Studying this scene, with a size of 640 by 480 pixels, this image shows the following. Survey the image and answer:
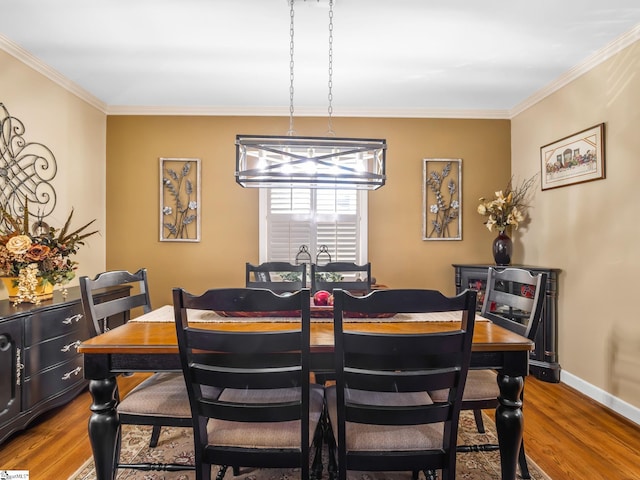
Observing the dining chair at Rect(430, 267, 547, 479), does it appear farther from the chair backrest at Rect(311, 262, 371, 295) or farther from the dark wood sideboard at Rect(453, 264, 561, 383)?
the dark wood sideboard at Rect(453, 264, 561, 383)

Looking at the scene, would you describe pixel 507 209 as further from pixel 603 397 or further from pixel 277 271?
pixel 277 271

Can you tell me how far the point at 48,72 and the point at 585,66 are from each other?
4.29 meters

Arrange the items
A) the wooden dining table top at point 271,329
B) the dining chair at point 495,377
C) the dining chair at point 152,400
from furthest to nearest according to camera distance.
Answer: the dining chair at point 495,377, the dining chair at point 152,400, the wooden dining table top at point 271,329

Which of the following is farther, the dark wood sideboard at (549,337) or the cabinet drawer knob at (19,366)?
the dark wood sideboard at (549,337)

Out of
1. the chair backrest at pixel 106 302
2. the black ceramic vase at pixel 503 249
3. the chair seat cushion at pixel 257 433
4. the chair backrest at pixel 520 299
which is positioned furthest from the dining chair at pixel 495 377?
the chair backrest at pixel 106 302

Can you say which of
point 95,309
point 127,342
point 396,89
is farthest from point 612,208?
point 95,309

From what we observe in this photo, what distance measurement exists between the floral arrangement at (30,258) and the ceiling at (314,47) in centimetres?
129

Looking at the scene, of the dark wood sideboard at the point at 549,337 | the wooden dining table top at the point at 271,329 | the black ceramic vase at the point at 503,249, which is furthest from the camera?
the black ceramic vase at the point at 503,249

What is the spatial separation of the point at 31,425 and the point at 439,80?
3.97m

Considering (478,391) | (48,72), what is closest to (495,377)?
(478,391)

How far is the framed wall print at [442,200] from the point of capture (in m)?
3.93

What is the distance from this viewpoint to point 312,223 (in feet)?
12.8

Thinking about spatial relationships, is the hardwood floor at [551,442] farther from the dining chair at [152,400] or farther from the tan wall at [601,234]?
the dining chair at [152,400]

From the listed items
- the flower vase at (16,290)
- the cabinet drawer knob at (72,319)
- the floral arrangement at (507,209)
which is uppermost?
the floral arrangement at (507,209)
